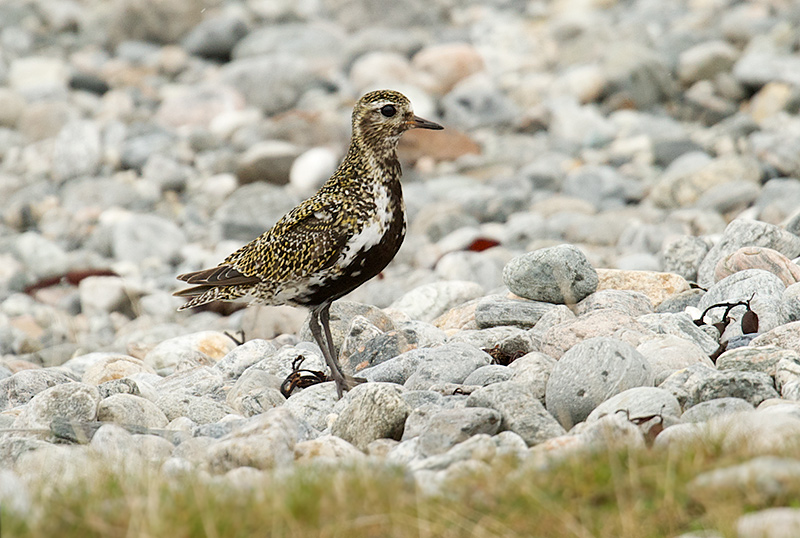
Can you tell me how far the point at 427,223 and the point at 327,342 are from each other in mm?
7538

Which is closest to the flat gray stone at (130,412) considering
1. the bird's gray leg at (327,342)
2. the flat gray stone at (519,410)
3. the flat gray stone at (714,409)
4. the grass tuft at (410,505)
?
the bird's gray leg at (327,342)

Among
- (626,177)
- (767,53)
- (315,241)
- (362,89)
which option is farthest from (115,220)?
(767,53)

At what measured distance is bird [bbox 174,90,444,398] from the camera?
7.22 metres

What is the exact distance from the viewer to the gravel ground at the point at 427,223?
5.92 metres

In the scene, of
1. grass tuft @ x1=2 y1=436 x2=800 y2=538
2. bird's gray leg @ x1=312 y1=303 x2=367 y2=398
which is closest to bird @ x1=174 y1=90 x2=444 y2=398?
bird's gray leg @ x1=312 y1=303 x2=367 y2=398

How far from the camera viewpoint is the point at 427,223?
14.9 meters

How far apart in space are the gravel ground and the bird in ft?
1.83

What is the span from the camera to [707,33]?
21.0 metres

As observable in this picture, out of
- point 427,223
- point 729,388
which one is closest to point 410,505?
point 729,388

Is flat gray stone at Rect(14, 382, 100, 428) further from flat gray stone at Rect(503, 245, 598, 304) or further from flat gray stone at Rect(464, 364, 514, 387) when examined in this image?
flat gray stone at Rect(503, 245, 598, 304)

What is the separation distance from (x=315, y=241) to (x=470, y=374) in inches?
55.0

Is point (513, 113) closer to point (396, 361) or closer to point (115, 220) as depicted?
point (115, 220)

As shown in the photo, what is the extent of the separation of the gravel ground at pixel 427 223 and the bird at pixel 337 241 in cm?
56

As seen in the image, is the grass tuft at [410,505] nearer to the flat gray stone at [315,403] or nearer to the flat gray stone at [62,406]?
the flat gray stone at [62,406]
